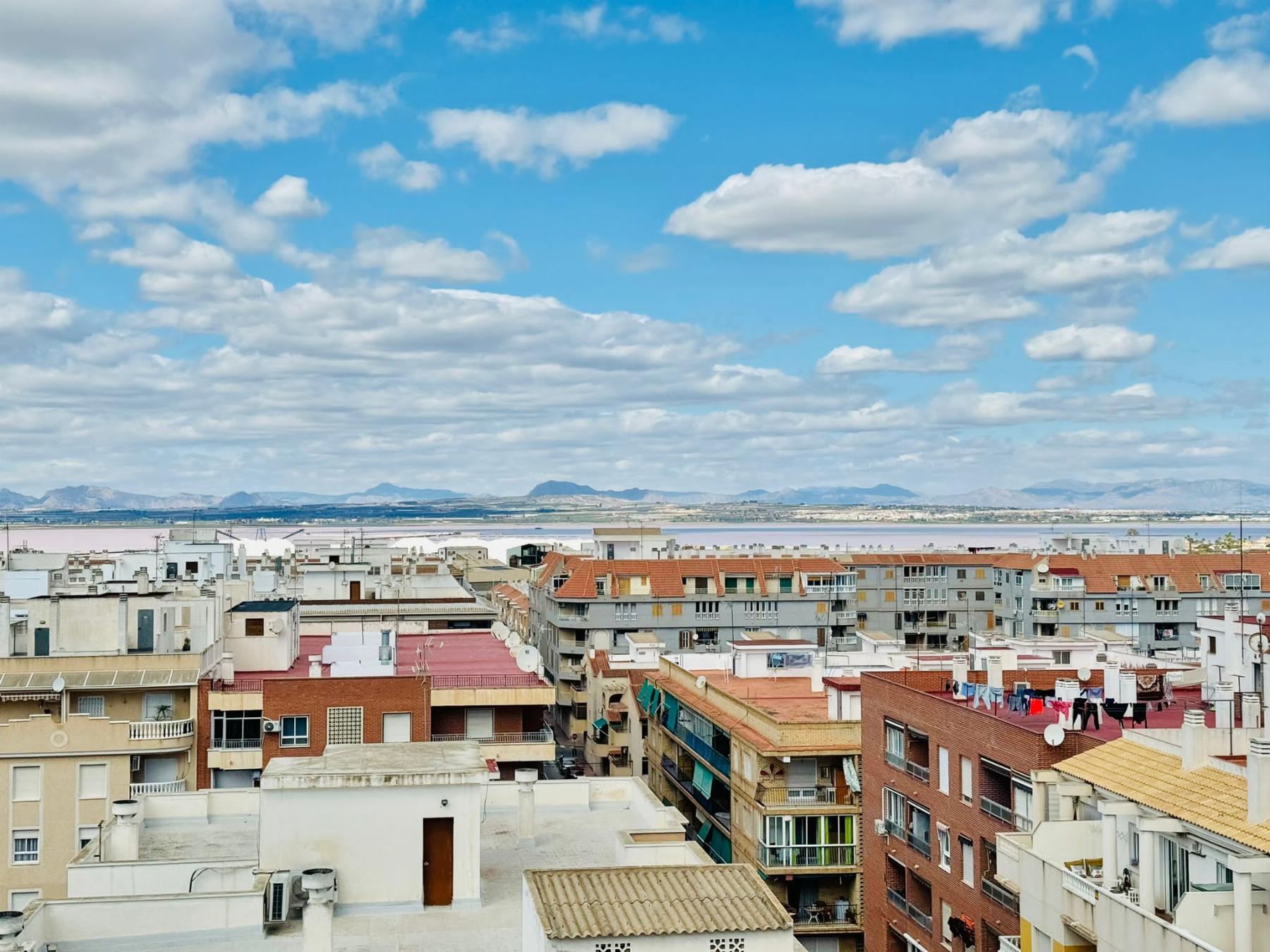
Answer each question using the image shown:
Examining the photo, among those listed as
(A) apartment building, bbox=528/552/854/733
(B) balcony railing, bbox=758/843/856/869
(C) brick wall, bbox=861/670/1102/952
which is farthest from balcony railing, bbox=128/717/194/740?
(A) apartment building, bbox=528/552/854/733

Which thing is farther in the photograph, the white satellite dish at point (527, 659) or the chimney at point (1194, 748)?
the white satellite dish at point (527, 659)

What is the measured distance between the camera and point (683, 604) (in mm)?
96125

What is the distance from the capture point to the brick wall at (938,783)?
34.1 metres

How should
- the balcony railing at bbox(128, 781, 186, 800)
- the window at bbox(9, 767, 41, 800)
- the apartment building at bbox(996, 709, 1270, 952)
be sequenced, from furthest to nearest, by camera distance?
the balcony railing at bbox(128, 781, 186, 800), the window at bbox(9, 767, 41, 800), the apartment building at bbox(996, 709, 1270, 952)

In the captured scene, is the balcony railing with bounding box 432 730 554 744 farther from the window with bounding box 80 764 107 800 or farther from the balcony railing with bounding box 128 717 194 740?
the window with bounding box 80 764 107 800

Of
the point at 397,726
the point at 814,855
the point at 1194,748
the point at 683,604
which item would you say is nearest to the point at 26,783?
the point at 397,726

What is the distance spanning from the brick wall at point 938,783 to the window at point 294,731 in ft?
58.6

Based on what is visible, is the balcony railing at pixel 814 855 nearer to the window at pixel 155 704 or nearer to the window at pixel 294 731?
the window at pixel 294 731

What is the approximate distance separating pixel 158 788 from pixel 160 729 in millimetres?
1987

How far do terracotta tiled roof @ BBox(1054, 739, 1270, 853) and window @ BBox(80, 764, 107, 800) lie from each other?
27.7 meters

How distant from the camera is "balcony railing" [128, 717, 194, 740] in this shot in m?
42.3

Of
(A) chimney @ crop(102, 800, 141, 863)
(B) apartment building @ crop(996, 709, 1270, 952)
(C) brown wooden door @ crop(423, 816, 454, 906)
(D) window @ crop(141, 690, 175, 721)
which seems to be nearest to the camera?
(B) apartment building @ crop(996, 709, 1270, 952)

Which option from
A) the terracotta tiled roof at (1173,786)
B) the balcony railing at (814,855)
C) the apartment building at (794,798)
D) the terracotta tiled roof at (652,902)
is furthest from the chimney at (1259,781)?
the balcony railing at (814,855)

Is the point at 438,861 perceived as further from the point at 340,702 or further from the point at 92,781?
the point at 92,781
